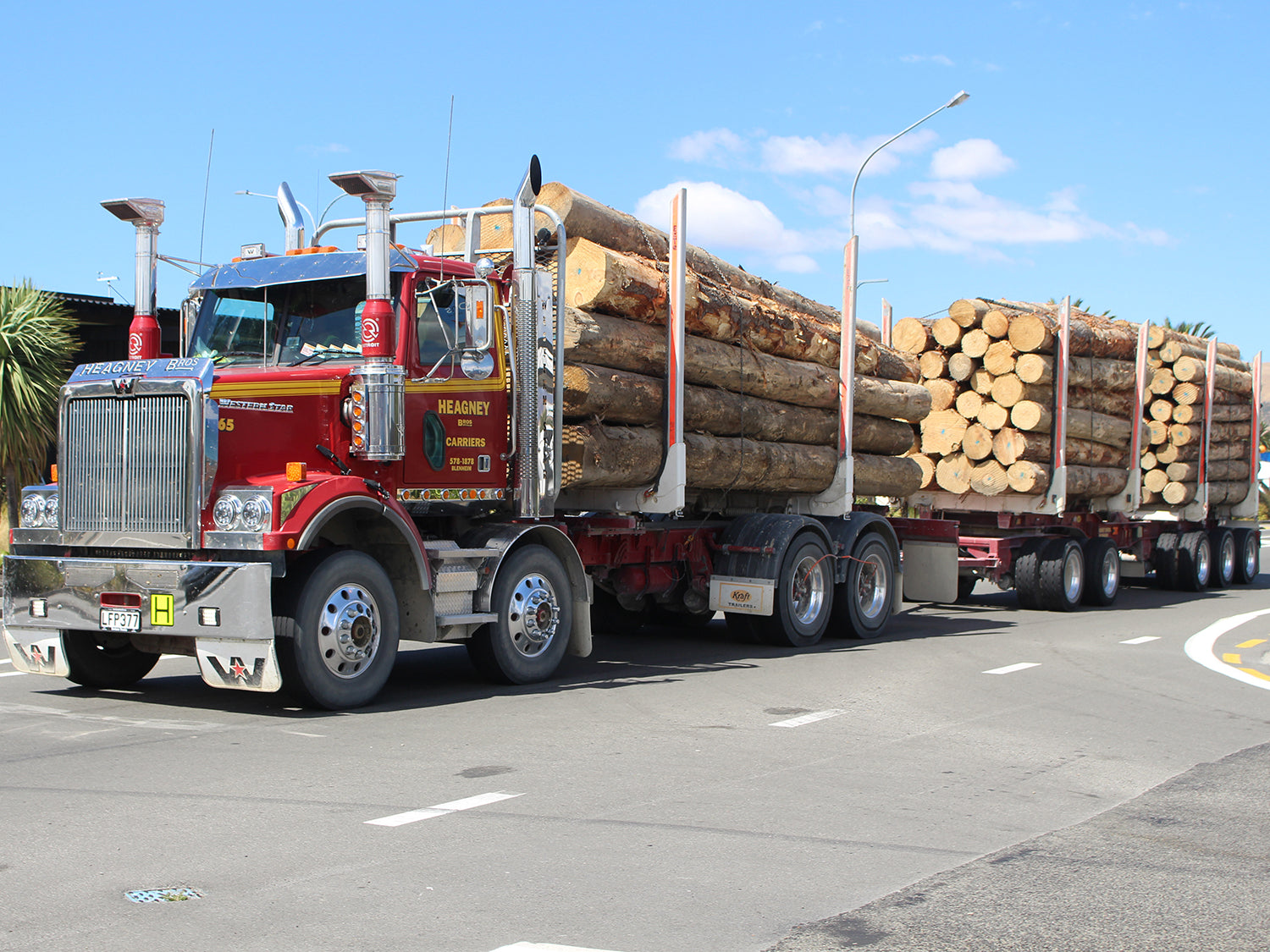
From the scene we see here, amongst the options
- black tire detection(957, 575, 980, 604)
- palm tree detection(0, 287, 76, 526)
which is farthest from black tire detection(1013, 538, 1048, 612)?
palm tree detection(0, 287, 76, 526)

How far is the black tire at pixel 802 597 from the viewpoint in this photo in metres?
13.0

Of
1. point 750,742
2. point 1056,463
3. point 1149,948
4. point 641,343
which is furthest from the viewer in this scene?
point 1056,463

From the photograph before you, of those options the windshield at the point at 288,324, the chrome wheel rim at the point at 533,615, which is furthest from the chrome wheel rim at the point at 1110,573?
the windshield at the point at 288,324

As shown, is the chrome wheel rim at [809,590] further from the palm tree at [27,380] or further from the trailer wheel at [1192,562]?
the palm tree at [27,380]

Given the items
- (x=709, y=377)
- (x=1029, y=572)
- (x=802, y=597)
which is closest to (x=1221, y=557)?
(x=1029, y=572)

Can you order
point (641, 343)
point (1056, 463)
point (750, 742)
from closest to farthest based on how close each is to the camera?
1. point (750, 742)
2. point (641, 343)
3. point (1056, 463)

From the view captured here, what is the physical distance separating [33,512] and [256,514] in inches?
75.5

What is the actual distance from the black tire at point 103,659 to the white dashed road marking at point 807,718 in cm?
429

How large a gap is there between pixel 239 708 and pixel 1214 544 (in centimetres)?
1831

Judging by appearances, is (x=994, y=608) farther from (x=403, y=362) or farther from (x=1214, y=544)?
(x=403, y=362)

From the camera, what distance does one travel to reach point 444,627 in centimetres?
934

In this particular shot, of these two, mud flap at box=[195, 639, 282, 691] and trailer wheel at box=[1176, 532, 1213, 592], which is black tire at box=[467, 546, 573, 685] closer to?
mud flap at box=[195, 639, 282, 691]

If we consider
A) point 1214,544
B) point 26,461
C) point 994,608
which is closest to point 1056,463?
point 994,608

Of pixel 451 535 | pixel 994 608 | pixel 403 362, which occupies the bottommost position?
pixel 994 608
